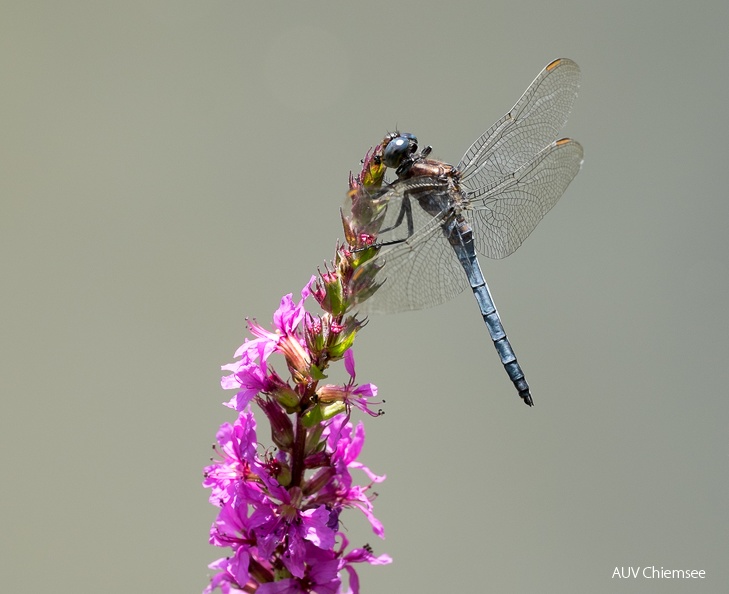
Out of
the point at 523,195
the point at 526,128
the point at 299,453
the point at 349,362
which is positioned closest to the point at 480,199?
the point at 523,195

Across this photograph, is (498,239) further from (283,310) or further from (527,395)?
(283,310)

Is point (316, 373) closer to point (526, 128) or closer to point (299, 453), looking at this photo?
point (299, 453)

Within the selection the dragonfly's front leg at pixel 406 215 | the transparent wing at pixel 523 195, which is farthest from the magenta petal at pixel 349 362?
the transparent wing at pixel 523 195

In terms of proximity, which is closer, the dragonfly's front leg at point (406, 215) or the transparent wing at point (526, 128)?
the dragonfly's front leg at point (406, 215)

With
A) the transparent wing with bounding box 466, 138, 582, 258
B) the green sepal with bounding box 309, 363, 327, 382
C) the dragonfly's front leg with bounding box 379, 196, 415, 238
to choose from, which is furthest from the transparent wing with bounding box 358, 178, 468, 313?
the green sepal with bounding box 309, 363, 327, 382

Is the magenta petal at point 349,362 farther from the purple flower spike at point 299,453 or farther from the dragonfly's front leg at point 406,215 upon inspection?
the dragonfly's front leg at point 406,215

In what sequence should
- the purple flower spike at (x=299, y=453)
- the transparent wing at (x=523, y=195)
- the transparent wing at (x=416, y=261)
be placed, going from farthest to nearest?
1. the transparent wing at (x=523, y=195)
2. the transparent wing at (x=416, y=261)
3. the purple flower spike at (x=299, y=453)
